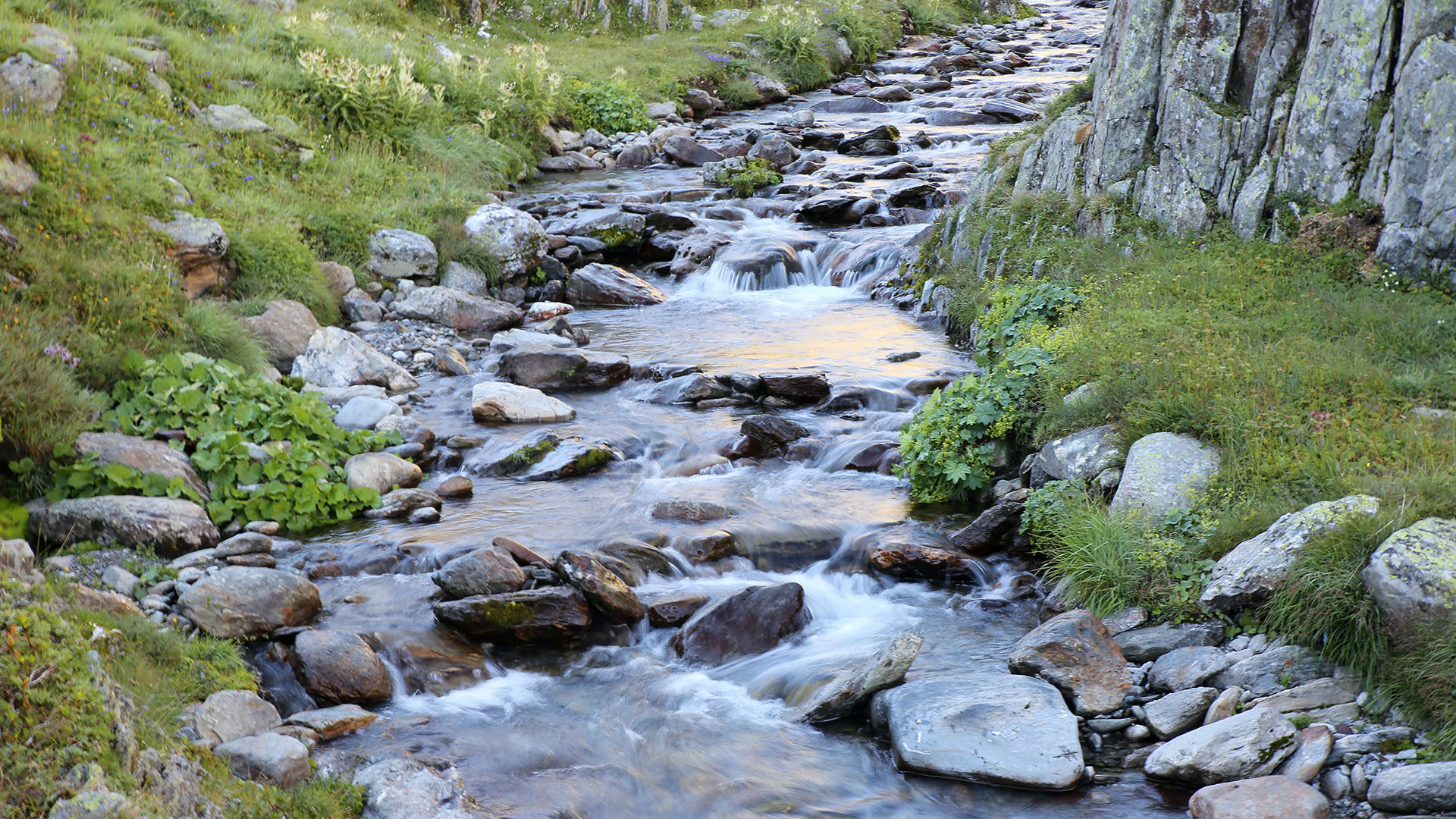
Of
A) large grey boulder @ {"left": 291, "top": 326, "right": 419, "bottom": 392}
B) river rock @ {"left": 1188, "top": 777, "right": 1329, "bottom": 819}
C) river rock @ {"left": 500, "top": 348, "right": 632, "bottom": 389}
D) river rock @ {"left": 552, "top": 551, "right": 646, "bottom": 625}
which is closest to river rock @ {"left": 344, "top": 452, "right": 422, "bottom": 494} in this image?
large grey boulder @ {"left": 291, "top": 326, "right": 419, "bottom": 392}

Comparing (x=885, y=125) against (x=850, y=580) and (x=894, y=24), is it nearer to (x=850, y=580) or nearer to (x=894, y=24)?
(x=894, y=24)

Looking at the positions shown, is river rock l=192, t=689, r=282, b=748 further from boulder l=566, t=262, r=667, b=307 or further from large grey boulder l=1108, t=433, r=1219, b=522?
boulder l=566, t=262, r=667, b=307

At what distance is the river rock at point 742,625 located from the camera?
21.8 ft

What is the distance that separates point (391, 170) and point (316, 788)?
43.4 feet

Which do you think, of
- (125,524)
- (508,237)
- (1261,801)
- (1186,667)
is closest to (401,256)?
(508,237)

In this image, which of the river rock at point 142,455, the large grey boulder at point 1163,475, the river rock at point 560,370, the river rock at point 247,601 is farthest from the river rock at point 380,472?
the large grey boulder at point 1163,475

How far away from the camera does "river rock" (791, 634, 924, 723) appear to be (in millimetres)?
5871

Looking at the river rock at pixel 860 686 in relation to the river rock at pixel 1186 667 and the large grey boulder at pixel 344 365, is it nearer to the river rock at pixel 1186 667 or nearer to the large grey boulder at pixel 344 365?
the river rock at pixel 1186 667

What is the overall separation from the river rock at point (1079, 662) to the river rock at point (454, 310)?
9.45m

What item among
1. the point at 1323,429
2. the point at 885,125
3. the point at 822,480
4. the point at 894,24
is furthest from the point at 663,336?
the point at 894,24

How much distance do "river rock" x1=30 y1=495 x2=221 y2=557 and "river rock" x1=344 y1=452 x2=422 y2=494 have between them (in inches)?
54.3

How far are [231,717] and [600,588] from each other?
247cm

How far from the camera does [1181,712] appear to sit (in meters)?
5.35

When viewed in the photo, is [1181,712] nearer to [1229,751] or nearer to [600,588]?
[1229,751]
